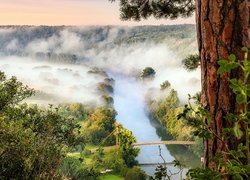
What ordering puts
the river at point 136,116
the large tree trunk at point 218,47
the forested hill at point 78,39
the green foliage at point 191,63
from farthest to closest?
the forested hill at point 78,39
the river at point 136,116
the green foliage at point 191,63
the large tree trunk at point 218,47

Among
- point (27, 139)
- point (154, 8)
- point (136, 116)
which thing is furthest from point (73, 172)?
point (136, 116)

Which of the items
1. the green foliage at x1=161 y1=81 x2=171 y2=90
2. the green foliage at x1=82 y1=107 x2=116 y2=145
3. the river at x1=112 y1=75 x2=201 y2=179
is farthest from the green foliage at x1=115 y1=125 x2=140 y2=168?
the green foliage at x1=161 y1=81 x2=171 y2=90

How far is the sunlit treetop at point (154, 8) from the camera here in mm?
3481

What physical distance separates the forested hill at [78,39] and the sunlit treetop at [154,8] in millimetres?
63838

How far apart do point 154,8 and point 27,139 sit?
12.8 ft

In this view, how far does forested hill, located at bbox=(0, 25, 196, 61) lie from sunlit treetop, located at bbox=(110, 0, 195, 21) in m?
63.8

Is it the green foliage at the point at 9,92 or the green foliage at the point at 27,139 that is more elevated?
the green foliage at the point at 9,92

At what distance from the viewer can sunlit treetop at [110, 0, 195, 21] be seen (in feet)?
11.4

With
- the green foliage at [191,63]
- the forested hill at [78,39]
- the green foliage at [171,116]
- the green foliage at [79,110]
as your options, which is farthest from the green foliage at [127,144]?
the forested hill at [78,39]

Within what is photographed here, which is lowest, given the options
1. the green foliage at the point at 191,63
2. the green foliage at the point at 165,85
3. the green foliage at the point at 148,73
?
the green foliage at the point at 191,63

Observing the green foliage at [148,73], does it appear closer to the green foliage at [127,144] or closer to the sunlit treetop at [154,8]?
the green foliage at [127,144]

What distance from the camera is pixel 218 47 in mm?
1114

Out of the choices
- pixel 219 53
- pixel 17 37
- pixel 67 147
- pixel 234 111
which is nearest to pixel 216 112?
pixel 234 111

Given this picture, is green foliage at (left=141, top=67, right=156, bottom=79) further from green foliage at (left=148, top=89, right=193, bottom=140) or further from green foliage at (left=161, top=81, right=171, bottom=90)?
green foliage at (left=148, top=89, right=193, bottom=140)
